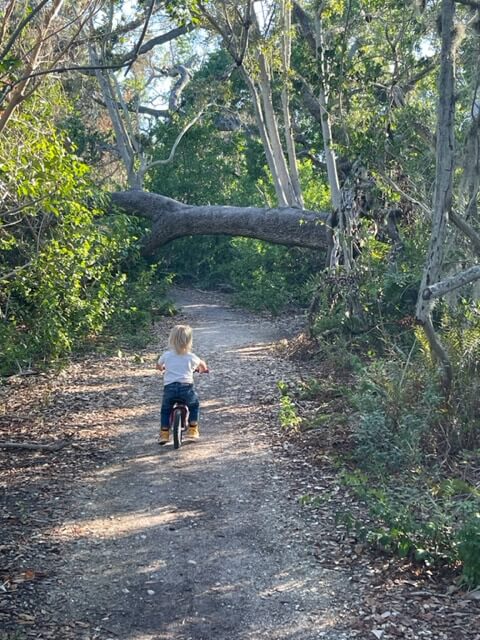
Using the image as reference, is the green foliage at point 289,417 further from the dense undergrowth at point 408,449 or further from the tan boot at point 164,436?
the tan boot at point 164,436

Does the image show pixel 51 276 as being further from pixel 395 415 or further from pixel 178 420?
pixel 395 415

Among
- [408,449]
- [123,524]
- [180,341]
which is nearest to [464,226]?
[408,449]

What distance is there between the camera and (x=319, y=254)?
18.2 metres

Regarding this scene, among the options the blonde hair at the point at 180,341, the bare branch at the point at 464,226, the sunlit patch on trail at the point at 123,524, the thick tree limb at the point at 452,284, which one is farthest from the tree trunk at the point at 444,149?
the sunlit patch on trail at the point at 123,524

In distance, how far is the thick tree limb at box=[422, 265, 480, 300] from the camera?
7.09m

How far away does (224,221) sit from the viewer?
56.5 ft

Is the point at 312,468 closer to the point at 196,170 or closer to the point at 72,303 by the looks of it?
the point at 72,303

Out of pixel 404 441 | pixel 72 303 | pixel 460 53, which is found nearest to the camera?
pixel 404 441

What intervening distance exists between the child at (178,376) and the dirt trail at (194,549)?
1.18 ft

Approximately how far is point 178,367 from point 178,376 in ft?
0.31

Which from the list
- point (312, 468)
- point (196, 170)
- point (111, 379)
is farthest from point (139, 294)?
point (312, 468)

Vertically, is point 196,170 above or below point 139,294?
above

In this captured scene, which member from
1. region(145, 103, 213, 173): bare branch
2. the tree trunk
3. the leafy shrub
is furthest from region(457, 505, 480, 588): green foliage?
region(145, 103, 213, 173): bare branch

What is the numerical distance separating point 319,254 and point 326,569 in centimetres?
1289
